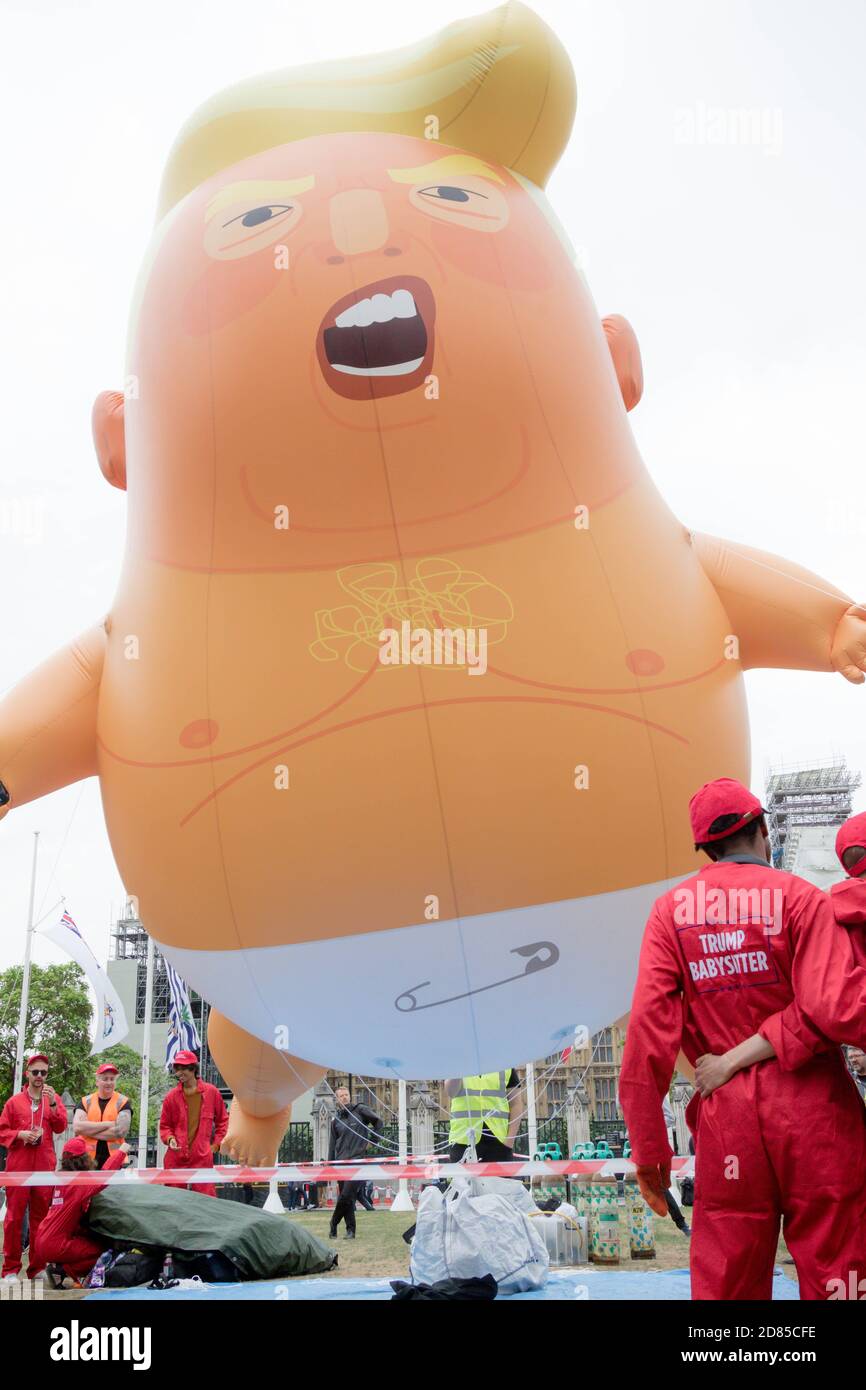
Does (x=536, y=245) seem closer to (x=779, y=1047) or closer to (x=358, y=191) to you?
(x=358, y=191)

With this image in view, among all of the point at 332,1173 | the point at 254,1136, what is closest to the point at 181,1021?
the point at 254,1136

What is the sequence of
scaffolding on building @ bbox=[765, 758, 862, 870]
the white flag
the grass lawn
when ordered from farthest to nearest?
scaffolding on building @ bbox=[765, 758, 862, 870] → the white flag → the grass lawn

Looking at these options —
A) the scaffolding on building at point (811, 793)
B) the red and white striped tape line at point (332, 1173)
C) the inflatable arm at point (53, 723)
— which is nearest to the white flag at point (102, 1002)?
the red and white striped tape line at point (332, 1173)

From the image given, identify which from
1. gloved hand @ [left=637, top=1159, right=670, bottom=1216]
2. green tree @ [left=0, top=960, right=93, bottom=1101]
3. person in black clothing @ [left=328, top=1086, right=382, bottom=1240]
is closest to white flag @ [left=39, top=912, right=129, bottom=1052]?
person in black clothing @ [left=328, top=1086, right=382, bottom=1240]

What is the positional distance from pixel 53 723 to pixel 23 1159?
3.67 m

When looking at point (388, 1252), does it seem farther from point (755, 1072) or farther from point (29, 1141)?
point (755, 1072)

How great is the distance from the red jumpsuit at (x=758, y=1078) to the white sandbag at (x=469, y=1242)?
2.74 meters

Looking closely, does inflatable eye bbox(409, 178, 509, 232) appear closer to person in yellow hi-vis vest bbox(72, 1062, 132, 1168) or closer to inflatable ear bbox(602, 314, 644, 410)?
inflatable ear bbox(602, 314, 644, 410)

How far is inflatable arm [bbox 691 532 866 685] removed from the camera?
218 inches

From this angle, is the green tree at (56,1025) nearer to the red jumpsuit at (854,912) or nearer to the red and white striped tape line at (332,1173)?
the red and white striped tape line at (332,1173)

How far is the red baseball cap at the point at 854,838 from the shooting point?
131 inches

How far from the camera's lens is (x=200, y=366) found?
16.6ft

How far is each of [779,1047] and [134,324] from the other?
4.41 m

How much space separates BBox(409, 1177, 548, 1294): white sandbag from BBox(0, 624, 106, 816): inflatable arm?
263 cm
